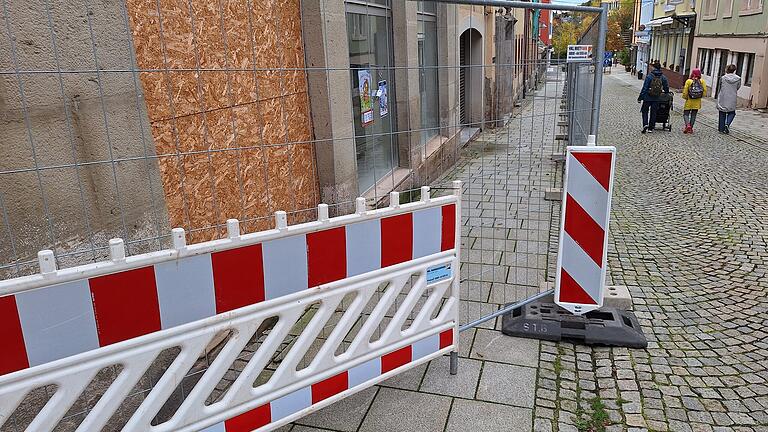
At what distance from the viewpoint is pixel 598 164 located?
3545 mm

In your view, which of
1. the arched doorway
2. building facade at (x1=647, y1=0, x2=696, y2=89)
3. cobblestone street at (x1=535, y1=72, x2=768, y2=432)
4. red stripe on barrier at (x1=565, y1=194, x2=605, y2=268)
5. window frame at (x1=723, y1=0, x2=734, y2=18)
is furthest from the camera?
building facade at (x1=647, y1=0, x2=696, y2=89)

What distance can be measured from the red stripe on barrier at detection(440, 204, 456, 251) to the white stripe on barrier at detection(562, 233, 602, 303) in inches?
43.3

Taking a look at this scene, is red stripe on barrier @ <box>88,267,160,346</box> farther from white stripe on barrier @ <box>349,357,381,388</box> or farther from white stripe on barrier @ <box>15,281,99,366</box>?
white stripe on barrier @ <box>349,357,381,388</box>

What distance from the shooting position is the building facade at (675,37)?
30173mm

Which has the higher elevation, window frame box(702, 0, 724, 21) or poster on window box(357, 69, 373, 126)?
window frame box(702, 0, 724, 21)

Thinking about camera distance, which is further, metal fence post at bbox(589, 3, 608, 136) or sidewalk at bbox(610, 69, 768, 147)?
sidewalk at bbox(610, 69, 768, 147)

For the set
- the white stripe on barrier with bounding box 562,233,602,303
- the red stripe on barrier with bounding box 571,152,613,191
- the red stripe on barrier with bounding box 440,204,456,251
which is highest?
the red stripe on barrier with bounding box 571,152,613,191

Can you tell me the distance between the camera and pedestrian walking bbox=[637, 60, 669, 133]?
13805 mm

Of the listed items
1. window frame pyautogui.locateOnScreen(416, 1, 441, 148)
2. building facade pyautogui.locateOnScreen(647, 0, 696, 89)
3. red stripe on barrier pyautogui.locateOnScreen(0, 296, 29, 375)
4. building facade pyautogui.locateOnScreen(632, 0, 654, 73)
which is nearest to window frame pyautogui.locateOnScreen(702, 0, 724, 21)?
building facade pyautogui.locateOnScreen(647, 0, 696, 89)

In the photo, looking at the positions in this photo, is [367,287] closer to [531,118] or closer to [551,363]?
[551,363]

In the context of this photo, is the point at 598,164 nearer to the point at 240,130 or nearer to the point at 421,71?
the point at 240,130

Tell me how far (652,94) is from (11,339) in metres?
14.7

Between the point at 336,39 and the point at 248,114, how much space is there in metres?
1.71

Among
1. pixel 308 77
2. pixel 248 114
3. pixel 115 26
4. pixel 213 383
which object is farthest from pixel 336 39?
pixel 213 383
